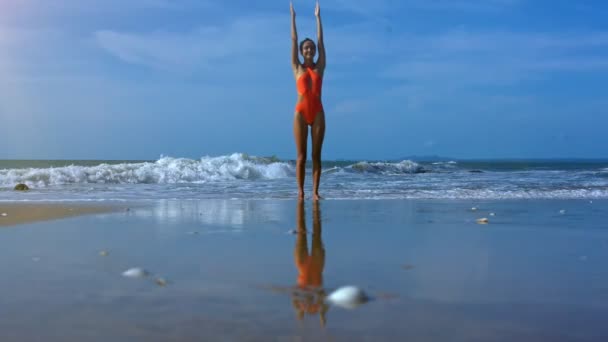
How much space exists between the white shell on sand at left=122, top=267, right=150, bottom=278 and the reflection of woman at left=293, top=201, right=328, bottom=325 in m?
0.66

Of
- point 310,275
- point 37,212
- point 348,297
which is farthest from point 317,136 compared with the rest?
point 348,297

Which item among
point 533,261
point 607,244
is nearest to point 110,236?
point 533,261

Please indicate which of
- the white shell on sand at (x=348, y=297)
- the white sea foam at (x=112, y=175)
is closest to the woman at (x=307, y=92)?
the white shell on sand at (x=348, y=297)

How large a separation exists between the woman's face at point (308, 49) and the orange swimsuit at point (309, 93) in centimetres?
16

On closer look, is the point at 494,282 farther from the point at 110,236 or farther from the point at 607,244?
the point at 110,236

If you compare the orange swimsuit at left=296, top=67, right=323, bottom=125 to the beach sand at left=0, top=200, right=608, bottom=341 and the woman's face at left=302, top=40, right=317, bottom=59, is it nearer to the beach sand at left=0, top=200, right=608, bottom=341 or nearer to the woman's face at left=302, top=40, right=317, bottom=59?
the woman's face at left=302, top=40, right=317, bottom=59

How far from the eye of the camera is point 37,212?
550 cm

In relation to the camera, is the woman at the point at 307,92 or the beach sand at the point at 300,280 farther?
the woman at the point at 307,92

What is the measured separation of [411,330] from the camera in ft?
5.52

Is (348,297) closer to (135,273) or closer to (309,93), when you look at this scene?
(135,273)

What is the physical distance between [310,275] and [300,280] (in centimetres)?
11

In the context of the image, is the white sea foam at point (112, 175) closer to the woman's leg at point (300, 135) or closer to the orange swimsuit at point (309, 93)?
the woman's leg at point (300, 135)

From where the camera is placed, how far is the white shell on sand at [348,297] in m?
1.94

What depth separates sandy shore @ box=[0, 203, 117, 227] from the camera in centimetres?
481
